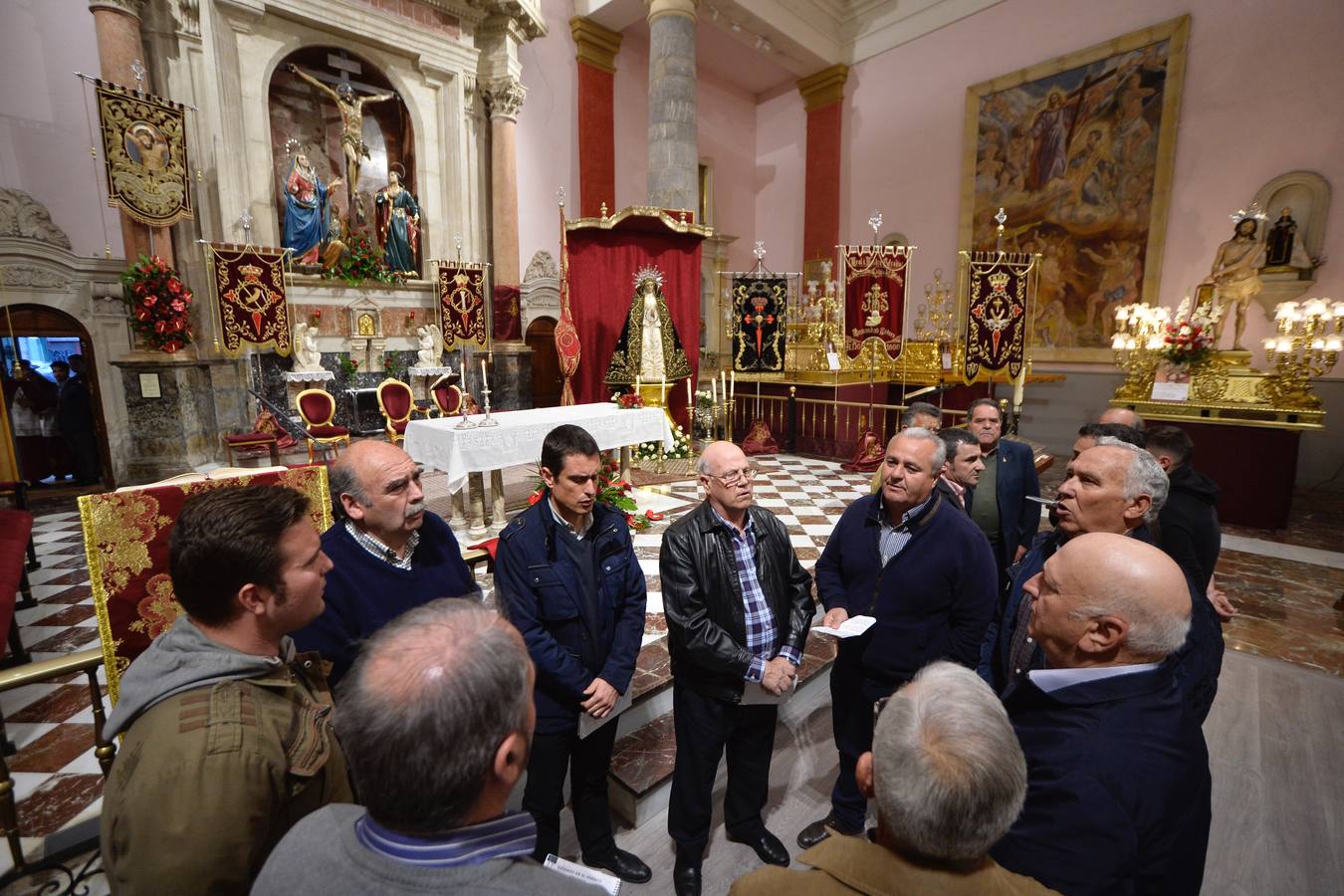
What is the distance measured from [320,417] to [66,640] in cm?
478

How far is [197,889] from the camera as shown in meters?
0.98

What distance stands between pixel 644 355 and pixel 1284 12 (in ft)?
36.1

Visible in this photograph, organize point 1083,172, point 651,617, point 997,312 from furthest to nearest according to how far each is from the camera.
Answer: point 1083,172, point 997,312, point 651,617

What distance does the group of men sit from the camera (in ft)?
2.73

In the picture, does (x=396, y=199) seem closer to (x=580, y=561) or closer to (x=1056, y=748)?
(x=580, y=561)

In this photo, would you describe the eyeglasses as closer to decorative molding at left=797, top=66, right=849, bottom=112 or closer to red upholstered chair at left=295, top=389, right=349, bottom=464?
red upholstered chair at left=295, top=389, right=349, bottom=464

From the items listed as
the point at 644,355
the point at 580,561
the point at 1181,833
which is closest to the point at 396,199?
the point at 644,355

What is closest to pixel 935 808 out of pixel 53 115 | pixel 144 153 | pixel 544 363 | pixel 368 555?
pixel 368 555

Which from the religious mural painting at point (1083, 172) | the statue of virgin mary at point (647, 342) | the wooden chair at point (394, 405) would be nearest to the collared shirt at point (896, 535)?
the statue of virgin mary at point (647, 342)

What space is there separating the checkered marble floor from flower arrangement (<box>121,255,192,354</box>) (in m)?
2.32

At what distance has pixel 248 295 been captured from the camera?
26.3 feet

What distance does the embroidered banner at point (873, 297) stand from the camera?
9.36m

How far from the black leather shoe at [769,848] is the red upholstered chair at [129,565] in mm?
2205

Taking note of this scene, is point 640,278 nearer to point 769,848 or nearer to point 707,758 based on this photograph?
point 707,758
